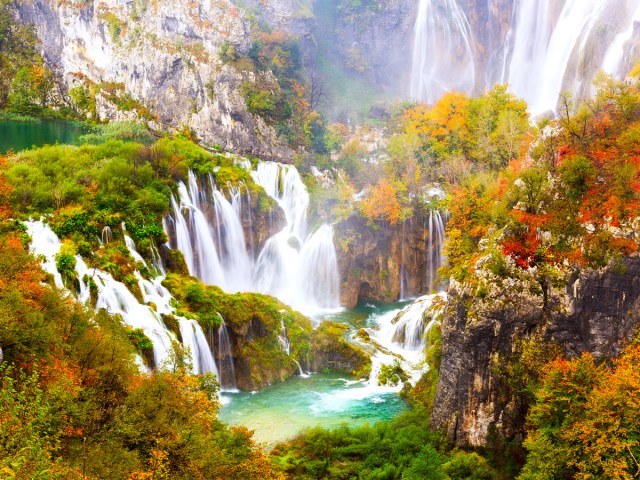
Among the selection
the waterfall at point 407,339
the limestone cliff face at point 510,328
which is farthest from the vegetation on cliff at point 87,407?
the waterfall at point 407,339

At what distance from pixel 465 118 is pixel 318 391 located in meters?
28.2

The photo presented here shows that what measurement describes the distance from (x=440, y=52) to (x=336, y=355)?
54238mm

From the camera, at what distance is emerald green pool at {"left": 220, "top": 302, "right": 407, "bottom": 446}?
20516 mm

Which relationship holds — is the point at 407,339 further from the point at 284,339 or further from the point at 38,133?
the point at 38,133

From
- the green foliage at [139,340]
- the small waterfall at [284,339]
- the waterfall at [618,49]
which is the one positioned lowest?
the small waterfall at [284,339]

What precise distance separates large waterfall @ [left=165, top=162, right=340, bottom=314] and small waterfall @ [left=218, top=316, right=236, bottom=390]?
8942 millimetres

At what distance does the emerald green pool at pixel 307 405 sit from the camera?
2052 centimetres

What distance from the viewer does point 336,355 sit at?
26.4 m

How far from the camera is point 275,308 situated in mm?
26984

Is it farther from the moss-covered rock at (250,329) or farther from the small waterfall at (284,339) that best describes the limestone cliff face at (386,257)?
the small waterfall at (284,339)

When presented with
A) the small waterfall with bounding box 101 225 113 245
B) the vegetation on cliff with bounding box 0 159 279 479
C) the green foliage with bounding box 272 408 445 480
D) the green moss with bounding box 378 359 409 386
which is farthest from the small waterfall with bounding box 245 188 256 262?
the vegetation on cliff with bounding box 0 159 279 479

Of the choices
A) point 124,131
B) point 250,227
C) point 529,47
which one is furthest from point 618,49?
point 124,131

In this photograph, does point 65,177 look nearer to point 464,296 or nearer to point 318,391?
point 318,391

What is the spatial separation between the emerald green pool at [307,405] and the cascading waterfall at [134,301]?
9.07 feet
